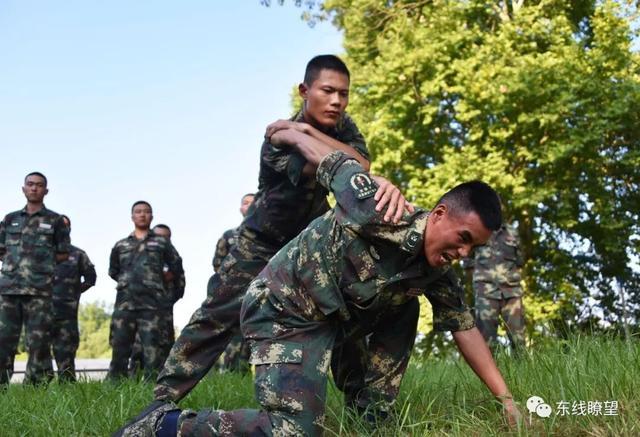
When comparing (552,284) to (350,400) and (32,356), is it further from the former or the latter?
(350,400)

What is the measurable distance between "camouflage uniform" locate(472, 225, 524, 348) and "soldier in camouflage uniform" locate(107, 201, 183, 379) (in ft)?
13.0

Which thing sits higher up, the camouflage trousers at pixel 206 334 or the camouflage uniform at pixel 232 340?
the camouflage uniform at pixel 232 340

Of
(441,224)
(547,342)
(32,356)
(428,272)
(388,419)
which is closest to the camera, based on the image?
(441,224)

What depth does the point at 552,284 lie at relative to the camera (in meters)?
16.9

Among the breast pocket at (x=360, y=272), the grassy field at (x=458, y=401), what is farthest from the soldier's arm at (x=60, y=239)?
the breast pocket at (x=360, y=272)

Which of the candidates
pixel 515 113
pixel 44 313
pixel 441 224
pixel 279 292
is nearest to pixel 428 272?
pixel 441 224

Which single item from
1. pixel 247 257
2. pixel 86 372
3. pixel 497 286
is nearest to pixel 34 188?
pixel 86 372

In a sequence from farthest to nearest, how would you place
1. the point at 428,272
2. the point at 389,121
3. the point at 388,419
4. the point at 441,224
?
the point at 389,121 < the point at 388,419 < the point at 428,272 < the point at 441,224

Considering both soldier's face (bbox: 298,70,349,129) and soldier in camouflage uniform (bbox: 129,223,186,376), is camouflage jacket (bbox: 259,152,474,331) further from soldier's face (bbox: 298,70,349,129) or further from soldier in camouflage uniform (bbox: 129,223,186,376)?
soldier in camouflage uniform (bbox: 129,223,186,376)

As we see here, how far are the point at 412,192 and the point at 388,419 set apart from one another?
547 inches

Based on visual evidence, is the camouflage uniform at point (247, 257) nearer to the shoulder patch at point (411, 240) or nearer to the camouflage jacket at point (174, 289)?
the shoulder patch at point (411, 240)

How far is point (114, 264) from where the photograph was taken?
975 cm

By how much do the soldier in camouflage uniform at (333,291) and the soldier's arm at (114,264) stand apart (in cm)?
Result: 645

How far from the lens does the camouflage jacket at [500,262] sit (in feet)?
32.0
